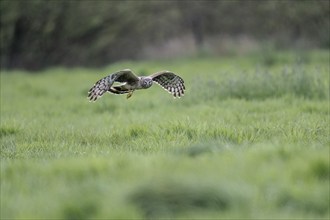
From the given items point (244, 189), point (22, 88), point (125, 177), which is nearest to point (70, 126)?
point (125, 177)

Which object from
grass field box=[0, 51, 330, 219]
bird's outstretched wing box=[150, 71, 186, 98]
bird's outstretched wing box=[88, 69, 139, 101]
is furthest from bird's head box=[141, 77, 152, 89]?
bird's outstretched wing box=[150, 71, 186, 98]

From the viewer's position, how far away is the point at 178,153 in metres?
5.56

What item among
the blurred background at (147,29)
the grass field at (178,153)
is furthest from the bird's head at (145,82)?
the blurred background at (147,29)

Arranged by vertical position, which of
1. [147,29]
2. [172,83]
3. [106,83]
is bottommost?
[147,29]

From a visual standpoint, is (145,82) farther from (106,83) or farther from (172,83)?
(172,83)

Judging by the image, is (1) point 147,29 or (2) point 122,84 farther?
(1) point 147,29

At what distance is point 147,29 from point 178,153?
21620 millimetres

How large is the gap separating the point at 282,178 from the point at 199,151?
1193 millimetres

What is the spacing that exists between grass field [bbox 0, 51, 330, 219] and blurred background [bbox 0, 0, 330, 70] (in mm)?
9769

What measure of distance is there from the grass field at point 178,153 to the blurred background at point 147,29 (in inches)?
385

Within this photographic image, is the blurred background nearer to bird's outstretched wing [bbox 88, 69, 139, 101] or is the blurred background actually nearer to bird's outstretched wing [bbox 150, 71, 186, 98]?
bird's outstretched wing [bbox 150, 71, 186, 98]

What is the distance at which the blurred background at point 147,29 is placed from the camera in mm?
22156

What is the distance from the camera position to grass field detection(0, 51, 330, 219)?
396 centimetres

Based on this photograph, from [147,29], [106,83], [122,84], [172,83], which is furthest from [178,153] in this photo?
[147,29]
